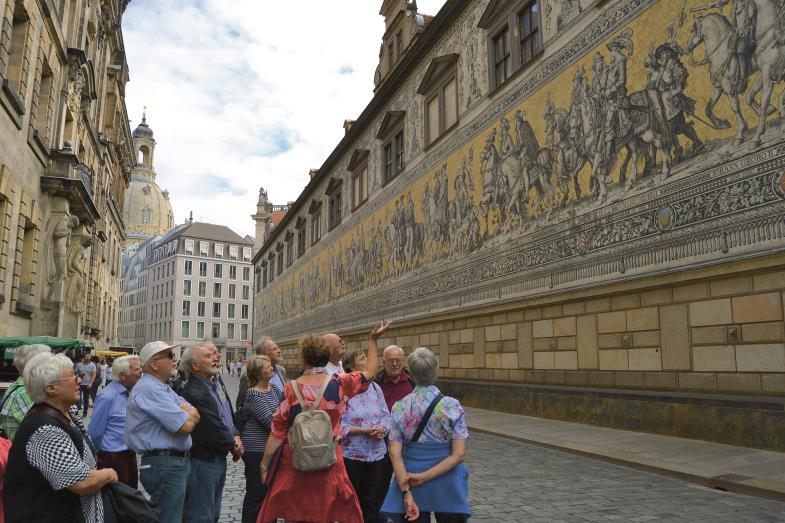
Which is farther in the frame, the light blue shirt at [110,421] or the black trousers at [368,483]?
the light blue shirt at [110,421]

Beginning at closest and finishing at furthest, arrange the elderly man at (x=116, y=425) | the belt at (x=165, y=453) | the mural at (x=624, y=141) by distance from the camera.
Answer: the belt at (x=165, y=453)
the elderly man at (x=116, y=425)
the mural at (x=624, y=141)

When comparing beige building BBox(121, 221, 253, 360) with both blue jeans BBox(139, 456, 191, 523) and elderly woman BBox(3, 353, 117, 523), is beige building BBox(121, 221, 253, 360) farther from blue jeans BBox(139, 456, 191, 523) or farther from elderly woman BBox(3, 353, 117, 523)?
elderly woman BBox(3, 353, 117, 523)

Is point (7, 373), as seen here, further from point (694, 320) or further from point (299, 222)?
point (299, 222)

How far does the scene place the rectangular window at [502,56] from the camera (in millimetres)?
15095

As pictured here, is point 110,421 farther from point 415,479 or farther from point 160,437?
point 415,479

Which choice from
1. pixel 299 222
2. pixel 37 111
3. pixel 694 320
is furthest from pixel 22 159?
pixel 299 222

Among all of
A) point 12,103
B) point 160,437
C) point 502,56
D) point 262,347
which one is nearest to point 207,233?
point 12,103

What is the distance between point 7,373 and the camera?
13375 mm

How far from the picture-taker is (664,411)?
9.29 m

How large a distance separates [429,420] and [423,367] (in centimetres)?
32

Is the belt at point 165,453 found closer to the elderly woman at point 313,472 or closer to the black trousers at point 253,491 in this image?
the elderly woman at point 313,472

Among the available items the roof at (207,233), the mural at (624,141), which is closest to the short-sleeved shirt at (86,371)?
the mural at (624,141)

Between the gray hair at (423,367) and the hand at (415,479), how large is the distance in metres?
0.53

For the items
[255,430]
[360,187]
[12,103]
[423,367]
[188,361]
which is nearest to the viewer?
[423,367]
